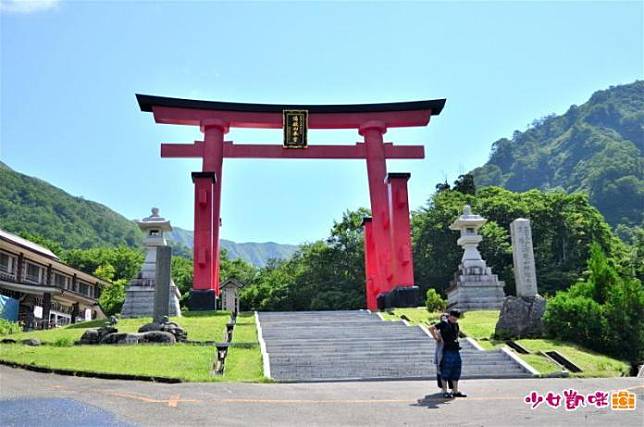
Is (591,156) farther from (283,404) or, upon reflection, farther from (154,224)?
(283,404)

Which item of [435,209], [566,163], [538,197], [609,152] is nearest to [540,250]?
[538,197]

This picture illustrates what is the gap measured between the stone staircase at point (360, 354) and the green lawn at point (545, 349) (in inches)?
17.3

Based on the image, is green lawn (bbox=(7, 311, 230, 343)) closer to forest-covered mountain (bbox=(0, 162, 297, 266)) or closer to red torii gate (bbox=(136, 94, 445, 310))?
red torii gate (bbox=(136, 94, 445, 310))

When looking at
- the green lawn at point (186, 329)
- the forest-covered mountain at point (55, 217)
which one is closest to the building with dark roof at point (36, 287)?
the green lawn at point (186, 329)

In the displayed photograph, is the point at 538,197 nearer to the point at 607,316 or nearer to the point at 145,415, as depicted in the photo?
the point at 607,316

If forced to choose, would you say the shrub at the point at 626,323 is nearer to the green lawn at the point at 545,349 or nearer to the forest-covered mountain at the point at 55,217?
the green lawn at the point at 545,349

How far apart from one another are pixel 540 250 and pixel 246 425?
29406 mm

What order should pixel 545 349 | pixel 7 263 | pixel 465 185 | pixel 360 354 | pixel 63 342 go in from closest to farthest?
pixel 360 354
pixel 545 349
pixel 63 342
pixel 7 263
pixel 465 185

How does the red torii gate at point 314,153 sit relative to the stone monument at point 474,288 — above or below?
above

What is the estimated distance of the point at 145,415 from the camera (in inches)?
243

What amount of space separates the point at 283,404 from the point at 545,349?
686 centimetres

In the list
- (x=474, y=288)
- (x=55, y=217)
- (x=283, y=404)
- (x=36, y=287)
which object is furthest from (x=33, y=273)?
(x=55, y=217)

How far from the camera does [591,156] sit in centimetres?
8281

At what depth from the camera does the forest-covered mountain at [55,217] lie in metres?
64.8
